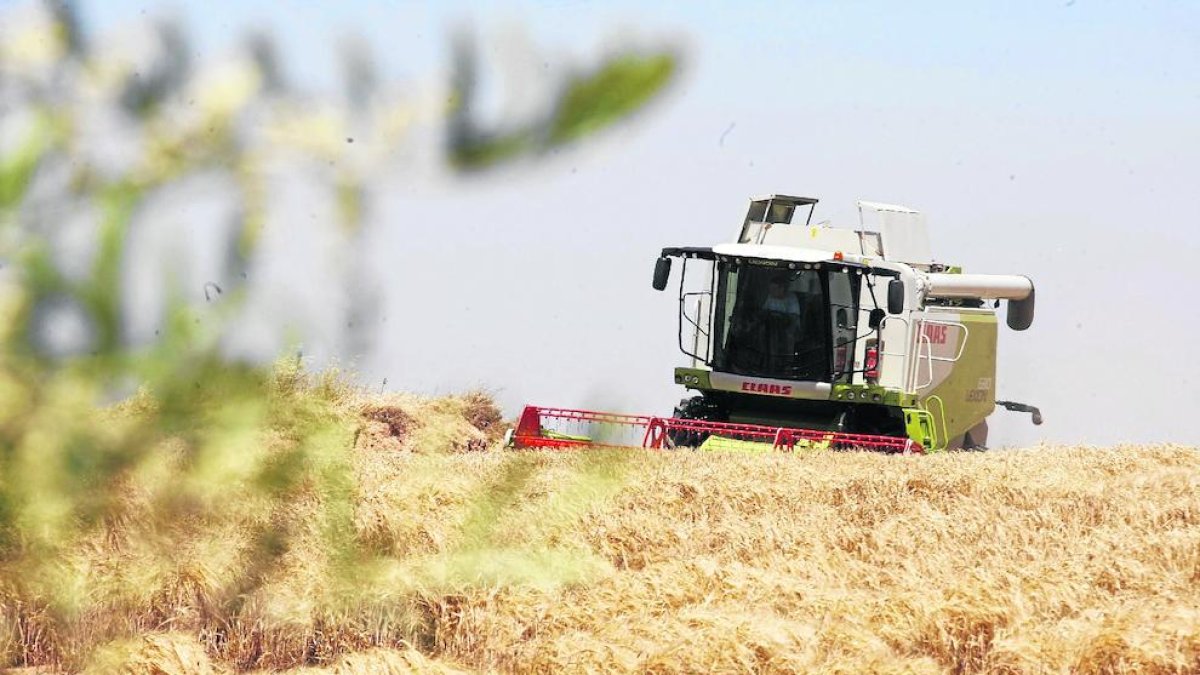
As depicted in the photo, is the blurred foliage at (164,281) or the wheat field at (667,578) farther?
the wheat field at (667,578)

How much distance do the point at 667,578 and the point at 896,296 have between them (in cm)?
625

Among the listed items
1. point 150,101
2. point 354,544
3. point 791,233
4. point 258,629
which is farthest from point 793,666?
point 791,233

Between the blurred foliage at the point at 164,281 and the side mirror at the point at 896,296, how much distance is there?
11.8 metres

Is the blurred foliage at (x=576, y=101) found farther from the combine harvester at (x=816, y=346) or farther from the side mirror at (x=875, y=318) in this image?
the side mirror at (x=875, y=318)

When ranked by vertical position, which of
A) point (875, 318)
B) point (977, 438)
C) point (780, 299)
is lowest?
point (977, 438)

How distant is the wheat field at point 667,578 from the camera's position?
6.31 feet

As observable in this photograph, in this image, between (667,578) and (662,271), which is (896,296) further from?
(667,578)

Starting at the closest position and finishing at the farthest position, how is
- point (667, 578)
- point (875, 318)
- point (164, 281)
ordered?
point (164, 281) < point (667, 578) < point (875, 318)

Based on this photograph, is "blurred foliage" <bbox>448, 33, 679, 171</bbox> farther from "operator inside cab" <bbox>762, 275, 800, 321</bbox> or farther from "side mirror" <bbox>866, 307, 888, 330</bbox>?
"side mirror" <bbox>866, 307, 888, 330</bbox>

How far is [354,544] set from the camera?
70.4 inches

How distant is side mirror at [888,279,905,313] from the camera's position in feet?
43.1

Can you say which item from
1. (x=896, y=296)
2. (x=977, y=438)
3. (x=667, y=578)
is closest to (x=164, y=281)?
(x=667, y=578)

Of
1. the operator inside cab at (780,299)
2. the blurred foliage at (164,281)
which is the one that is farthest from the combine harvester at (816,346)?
the blurred foliage at (164,281)

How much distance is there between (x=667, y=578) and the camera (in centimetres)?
757
